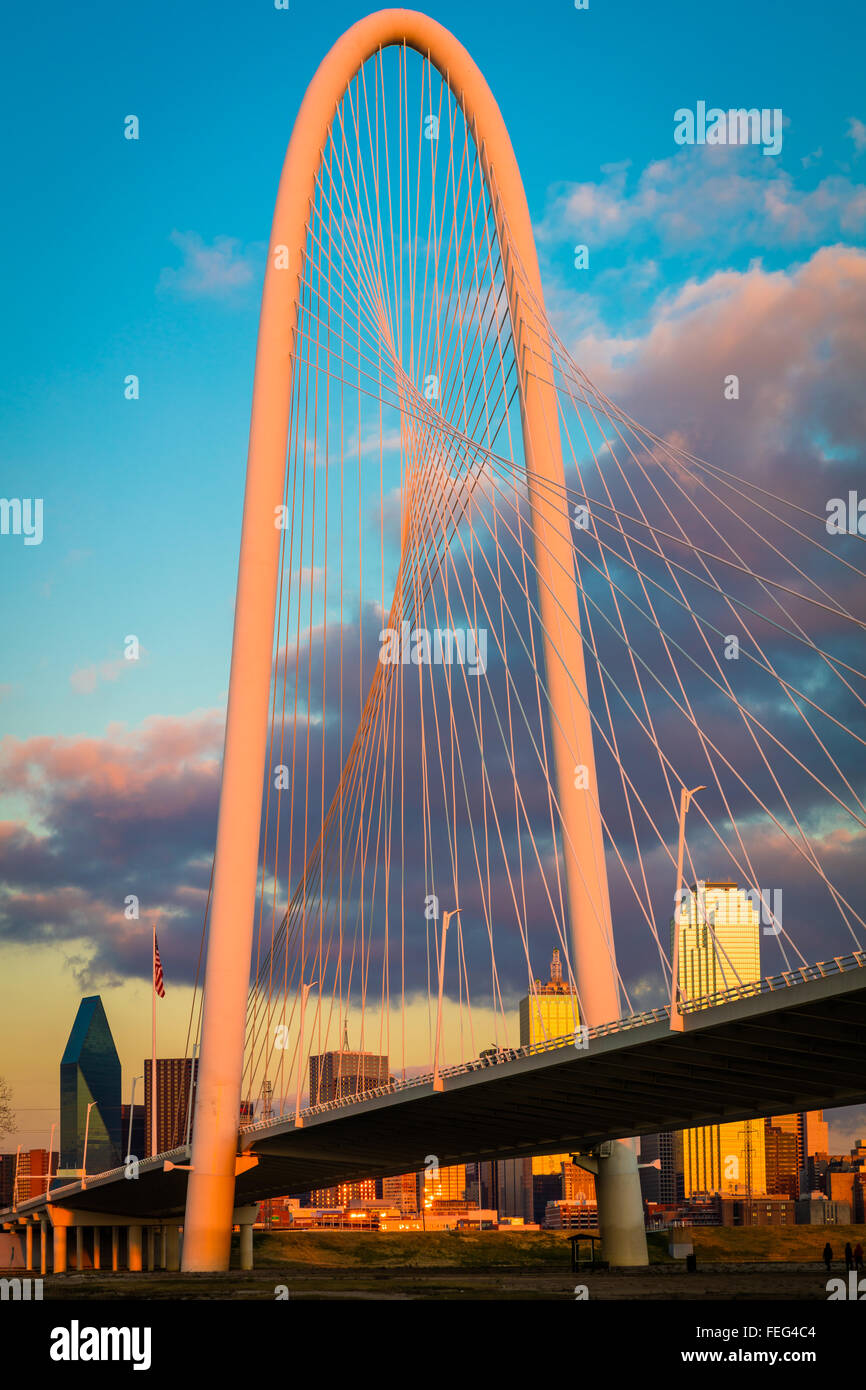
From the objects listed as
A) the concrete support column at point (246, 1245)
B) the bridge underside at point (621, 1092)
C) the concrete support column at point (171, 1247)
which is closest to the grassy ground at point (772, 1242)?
the bridge underside at point (621, 1092)

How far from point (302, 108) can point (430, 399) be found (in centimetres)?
1074

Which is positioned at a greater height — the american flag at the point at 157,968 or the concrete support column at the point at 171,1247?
the american flag at the point at 157,968

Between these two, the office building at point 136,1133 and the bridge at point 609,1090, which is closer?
the bridge at point 609,1090

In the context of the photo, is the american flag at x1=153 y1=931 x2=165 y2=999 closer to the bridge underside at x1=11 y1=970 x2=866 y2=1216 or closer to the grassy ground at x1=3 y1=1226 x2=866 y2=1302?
the bridge underside at x1=11 y1=970 x2=866 y2=1216

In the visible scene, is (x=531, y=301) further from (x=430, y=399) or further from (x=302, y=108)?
(x=302, y=108)

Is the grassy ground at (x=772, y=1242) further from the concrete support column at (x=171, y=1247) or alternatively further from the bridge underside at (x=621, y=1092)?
the concrete support column at (x=171, y=1247)

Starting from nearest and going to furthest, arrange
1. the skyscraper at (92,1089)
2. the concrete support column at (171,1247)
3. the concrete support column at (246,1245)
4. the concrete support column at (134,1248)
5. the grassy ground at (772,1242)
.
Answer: the grassy ground at (772,1242) < the concrete support column at (246,1245) < the concrete support column at (134,1248) < the concrete support column at (171,1247) < the skyscraper at (92,1089)

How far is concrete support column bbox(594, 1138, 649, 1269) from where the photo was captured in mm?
41250

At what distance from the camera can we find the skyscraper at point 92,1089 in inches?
6442

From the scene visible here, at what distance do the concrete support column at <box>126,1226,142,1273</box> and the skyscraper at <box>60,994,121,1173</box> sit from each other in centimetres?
6490

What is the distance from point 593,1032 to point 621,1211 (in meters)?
9.49

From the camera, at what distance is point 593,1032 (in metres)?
34.4

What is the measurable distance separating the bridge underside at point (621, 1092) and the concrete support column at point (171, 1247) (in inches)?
1935
